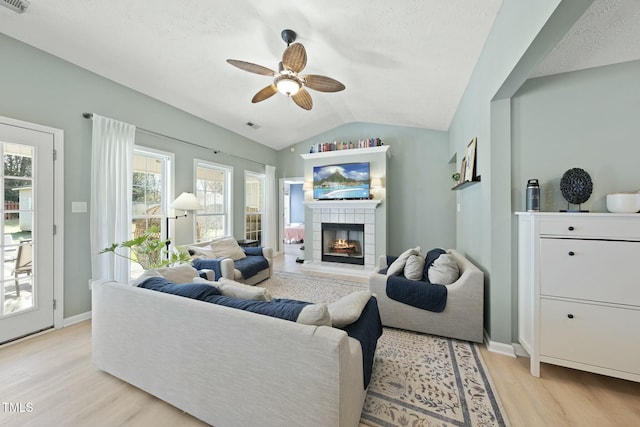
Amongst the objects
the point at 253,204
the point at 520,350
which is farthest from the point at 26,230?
the point at 520,350

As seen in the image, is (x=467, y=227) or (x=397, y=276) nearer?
(x=397, y=276)

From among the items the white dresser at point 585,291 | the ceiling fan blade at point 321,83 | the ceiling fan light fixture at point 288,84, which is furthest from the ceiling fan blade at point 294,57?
the white dresser at point 585,291

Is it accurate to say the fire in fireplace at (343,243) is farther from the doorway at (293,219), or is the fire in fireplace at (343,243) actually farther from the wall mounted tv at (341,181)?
the doorway at (293,219)

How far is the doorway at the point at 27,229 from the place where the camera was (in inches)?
88.7

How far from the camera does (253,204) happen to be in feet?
19.4

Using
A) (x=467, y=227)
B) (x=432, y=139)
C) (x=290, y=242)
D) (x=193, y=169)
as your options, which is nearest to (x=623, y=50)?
(x=467, y=227)

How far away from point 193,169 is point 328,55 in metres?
2.90

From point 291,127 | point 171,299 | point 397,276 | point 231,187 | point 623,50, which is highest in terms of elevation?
point 291,127

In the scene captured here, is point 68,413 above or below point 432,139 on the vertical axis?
below

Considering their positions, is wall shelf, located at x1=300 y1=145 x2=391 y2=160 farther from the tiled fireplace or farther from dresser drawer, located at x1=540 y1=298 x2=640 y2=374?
dresser drawer, located at x1=540 y1=298 x2=640 y2=374

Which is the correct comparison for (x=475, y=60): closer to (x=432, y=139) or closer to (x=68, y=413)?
(x=432, y=139)

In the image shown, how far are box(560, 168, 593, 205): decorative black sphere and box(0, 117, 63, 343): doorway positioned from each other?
4712 mm

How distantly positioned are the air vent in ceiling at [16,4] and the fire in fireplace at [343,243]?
15.4 feet

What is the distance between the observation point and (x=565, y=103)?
76.4 inches
